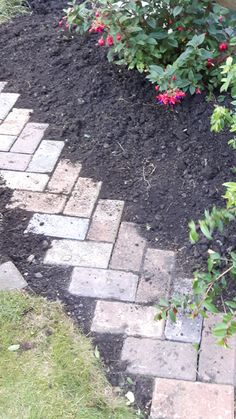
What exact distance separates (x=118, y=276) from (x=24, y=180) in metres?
0.91

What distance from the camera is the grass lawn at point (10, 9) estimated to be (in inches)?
191

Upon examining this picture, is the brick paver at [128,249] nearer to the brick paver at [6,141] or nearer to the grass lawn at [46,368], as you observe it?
the grass lawn at [46,368]

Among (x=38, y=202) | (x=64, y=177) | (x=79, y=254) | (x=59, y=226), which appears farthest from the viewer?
(x=64, y=177)

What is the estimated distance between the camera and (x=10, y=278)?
2.51 m

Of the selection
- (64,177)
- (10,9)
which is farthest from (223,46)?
(10,9)

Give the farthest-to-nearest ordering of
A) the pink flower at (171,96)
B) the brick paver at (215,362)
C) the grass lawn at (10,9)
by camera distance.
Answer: the grass lawn at (10,9)
the pink flower at (171,96)
the brick paver at (215,362)

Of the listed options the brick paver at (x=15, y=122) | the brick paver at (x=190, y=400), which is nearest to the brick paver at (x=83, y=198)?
the brick paver at (x=15, y=122)

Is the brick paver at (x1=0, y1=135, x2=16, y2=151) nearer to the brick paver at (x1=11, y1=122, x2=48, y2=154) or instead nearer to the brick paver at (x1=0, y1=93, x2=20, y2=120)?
the brick paver at (x1=11, y1=122, x2=48, y2=154)

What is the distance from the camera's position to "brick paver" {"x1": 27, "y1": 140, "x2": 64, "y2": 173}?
3215mm

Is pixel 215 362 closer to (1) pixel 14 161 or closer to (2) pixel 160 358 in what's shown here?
(2) pixel 160 358

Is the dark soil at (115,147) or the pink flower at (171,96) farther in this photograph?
the pink flower at (171,96)

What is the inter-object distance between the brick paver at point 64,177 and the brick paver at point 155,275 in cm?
67

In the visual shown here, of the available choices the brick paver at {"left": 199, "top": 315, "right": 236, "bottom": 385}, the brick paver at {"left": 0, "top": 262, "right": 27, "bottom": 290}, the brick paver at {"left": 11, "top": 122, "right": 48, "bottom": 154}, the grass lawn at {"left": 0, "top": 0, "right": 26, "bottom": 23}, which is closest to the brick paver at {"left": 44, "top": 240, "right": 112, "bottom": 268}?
the brick paver at {"left": 0, "top": 262, "right": 27, "bottom": 290}

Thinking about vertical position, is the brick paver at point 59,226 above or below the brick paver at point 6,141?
below
